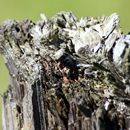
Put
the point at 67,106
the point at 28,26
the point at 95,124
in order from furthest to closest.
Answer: the point at 28,26, the point at 67,106, the point at 95,124

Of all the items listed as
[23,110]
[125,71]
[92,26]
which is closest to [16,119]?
[23,110]

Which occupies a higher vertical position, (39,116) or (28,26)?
(28,26)

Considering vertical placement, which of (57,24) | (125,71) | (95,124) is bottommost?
(95,124)

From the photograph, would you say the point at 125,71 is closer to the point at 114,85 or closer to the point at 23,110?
the point at 114,85

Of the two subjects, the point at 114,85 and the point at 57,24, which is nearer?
the point at 114,85

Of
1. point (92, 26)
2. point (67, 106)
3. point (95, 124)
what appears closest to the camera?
point (95, 124)

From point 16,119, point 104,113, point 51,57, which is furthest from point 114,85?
point 16,119

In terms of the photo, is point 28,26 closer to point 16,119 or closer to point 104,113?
point 16,119
